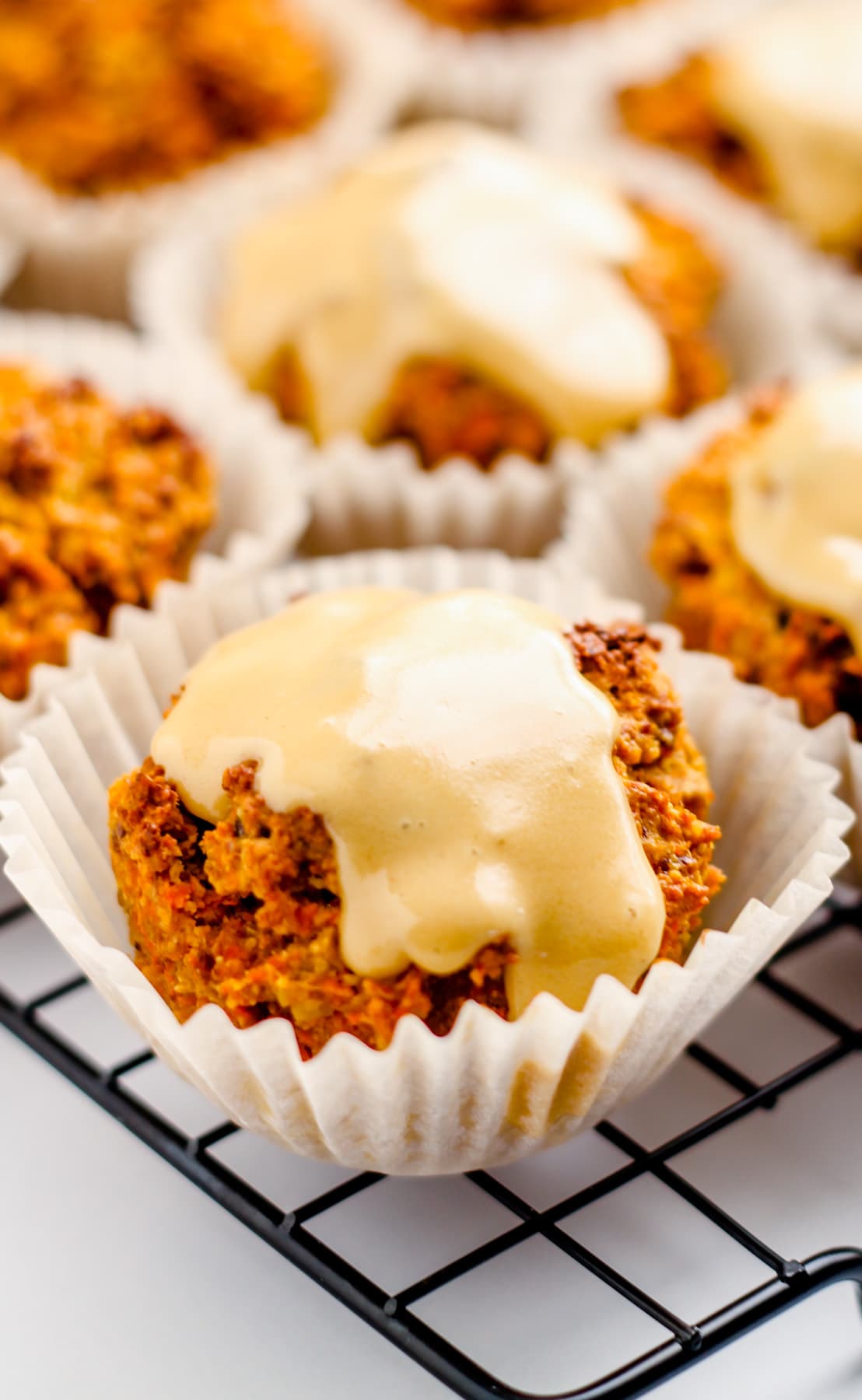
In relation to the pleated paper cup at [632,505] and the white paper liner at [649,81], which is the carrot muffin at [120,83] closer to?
the white paper liner at [649,81]

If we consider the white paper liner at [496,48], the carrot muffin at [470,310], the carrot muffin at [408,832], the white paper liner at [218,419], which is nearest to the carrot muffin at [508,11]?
the white paper liner at [496,48]

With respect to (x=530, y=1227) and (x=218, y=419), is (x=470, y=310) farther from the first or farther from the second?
(x=530, y=1227)

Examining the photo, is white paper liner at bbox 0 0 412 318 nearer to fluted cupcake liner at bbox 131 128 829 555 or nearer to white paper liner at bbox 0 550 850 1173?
fluted cupcake liner at bbox 131 128 829 555

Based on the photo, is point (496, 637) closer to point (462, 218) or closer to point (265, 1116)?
point (265, 1116)

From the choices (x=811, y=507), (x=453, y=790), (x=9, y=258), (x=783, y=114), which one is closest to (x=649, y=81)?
(x=783, y=114)

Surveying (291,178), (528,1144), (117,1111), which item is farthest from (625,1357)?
(291,178)

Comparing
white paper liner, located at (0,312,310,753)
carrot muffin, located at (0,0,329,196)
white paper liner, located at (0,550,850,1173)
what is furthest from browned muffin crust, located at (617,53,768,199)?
white paper liner, located at (0,550,850,1173)
